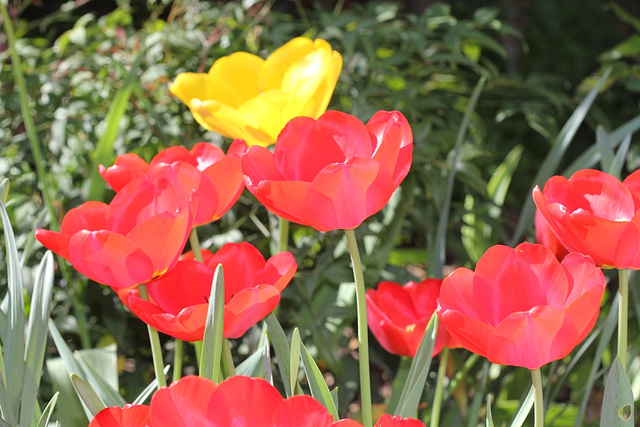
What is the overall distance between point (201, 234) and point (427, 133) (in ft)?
1.03

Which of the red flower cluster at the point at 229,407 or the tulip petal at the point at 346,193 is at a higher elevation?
the tulip petal at the point at 346,193

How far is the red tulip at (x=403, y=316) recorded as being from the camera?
1.92ft

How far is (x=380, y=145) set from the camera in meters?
0.45

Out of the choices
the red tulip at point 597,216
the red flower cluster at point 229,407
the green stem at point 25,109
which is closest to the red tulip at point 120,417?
the red flower cluster at point 229,407

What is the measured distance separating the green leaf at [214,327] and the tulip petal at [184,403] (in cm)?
6

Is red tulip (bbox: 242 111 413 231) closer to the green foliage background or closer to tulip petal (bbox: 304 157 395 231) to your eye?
tulip petal (bbox: 304 157 395 231)

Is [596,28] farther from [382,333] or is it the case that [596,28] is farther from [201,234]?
[382,333]

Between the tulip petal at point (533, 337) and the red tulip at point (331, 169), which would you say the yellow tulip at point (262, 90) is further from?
the tulip petal at point (533, 337)

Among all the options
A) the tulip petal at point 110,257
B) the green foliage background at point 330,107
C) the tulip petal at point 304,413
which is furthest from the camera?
the green foliage background at point 330,107

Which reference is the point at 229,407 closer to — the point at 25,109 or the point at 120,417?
the point at 120,417

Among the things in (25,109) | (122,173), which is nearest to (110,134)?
(25,109)

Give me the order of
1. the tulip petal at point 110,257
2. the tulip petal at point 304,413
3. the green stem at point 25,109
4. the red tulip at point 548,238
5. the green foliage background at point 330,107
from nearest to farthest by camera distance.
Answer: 1. the tulip petal at point 304,413
2. the tulip petal at point 110,257
3. the red tulip at point 548,238
4. the green stem at point 25,109
5. the green foliage background at point 330,107

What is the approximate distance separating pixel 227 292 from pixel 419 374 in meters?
0.13

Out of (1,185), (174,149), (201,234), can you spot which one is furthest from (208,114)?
(201,234)
